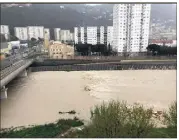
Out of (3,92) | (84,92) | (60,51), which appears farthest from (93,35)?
(3,92)

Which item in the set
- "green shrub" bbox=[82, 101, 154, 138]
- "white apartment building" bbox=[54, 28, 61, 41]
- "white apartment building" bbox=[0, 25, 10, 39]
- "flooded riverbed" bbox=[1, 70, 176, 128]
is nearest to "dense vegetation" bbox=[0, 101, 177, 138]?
"green shrub" bbox=[82, 101, 154, 138]

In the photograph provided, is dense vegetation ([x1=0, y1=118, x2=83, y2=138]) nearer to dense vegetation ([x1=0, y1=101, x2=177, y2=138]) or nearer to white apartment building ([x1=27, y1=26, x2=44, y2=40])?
dense vegetation ([x1=0, y1=101, x2=177, y2=138])

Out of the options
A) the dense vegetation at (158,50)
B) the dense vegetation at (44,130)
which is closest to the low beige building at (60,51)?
the dense vegetation at (44,130)

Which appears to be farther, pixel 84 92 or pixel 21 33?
pixel 84 92

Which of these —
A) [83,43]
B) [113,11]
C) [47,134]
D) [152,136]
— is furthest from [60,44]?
[152,136]

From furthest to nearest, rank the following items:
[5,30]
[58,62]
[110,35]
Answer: [58,62]
[110,35]
[5,30]

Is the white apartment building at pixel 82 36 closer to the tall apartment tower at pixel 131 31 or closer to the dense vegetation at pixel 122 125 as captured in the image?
the tall apartment tower at pixel 131 31

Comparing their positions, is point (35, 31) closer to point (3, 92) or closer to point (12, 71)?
point (12, 71)
